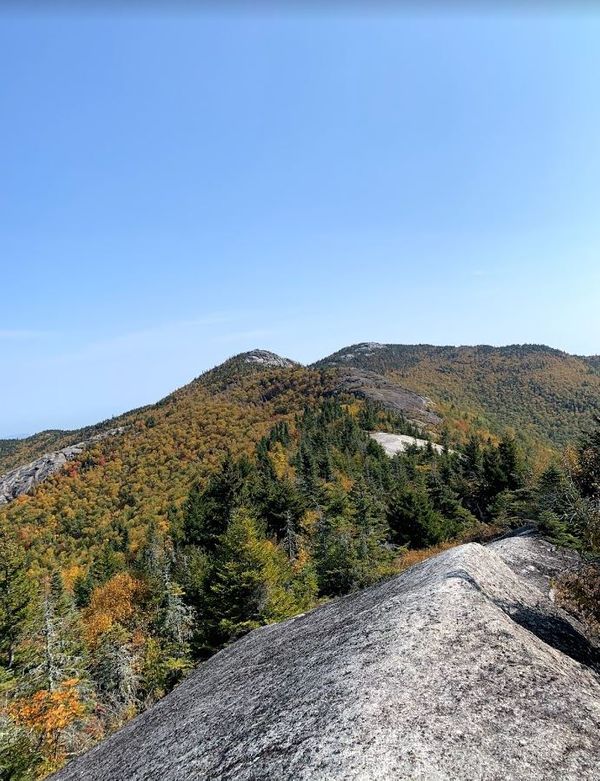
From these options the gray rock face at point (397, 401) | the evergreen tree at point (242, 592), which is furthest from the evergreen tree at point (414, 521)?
the gray rock face at point (397, 401)

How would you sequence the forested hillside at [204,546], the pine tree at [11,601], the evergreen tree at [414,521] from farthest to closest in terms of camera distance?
the evergreen tree at [414,521] < the pine tree at [11,601] < the forested hillside at [204,546]

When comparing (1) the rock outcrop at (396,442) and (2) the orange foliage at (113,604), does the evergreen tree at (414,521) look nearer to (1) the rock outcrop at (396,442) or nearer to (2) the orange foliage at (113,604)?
(2) the orange foliage at (113,604)

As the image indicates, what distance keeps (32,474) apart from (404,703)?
199745 millimetres

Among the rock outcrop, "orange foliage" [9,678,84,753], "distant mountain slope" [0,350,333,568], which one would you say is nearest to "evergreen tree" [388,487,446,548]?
"orange foliage" [9,678,84,753]

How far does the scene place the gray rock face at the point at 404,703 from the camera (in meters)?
6.17

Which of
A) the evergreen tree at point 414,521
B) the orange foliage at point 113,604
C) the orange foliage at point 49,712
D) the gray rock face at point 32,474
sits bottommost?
the orange foliage at point 113,604

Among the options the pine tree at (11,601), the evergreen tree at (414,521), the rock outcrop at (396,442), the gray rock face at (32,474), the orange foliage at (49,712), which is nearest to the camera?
the orange foliage at (49,712)

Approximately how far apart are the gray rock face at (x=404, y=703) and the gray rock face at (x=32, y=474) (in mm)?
177187

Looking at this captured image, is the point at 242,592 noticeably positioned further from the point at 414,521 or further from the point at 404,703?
the point at 414,521

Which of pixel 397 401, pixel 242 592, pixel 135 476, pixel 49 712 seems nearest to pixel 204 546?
pixel 49 712

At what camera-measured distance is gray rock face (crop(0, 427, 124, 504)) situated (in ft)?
542

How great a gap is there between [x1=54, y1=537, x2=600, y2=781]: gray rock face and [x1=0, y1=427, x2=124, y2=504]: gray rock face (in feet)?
581

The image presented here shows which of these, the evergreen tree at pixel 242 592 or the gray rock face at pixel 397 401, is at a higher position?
the gray rock face at pixel 397 401

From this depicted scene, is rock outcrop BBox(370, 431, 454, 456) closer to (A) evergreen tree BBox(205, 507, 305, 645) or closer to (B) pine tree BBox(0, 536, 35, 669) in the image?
(A) evergreen tree BBox(205, 507, 305, 645)
